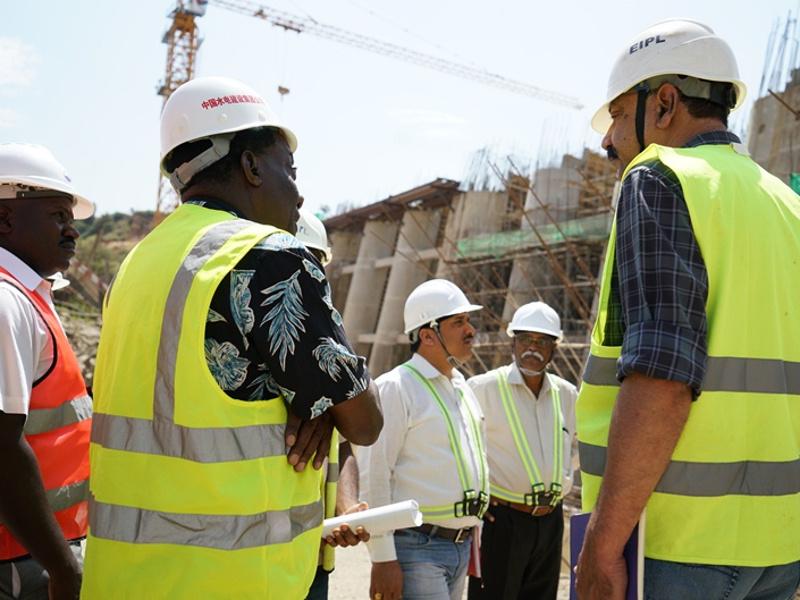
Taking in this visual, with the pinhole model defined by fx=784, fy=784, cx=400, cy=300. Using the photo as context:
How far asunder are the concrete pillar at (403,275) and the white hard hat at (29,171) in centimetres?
2599

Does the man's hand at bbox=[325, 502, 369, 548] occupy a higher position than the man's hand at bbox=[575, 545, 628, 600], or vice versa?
the man's hand at bbox=[575, 545, 628, 600]

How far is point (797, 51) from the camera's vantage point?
1441 cm

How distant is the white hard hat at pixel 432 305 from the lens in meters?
4.69

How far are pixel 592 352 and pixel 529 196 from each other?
71.4 feet

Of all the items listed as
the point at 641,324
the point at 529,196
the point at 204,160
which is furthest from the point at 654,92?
the point at 529,196

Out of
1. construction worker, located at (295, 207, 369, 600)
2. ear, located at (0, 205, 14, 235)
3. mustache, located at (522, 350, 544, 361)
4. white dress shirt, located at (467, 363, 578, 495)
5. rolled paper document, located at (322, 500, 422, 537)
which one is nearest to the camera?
construction worker, located at (295, 207, 369, 600)

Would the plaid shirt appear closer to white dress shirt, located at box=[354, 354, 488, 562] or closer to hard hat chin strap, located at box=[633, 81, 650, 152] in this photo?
hard hat chin strap, located at box=[633, 81, 650, 152]

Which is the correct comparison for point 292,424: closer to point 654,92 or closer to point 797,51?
point 654,92

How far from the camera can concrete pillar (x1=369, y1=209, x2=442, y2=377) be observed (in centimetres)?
2944

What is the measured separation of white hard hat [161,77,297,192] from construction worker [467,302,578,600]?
3.57 m

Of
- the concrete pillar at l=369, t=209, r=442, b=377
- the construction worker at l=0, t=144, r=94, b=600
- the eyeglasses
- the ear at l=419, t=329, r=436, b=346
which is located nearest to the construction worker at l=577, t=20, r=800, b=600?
the construction worker at l=0, t=144, r=94, b=600

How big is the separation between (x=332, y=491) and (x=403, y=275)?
27.4 meters

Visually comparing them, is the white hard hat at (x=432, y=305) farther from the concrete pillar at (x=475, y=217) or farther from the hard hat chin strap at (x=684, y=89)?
the concrete pillar at (x=475, y=217)

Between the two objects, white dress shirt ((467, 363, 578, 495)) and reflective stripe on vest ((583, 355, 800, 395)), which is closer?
reflective stripe on vest ((583, 355, 800, 395))
